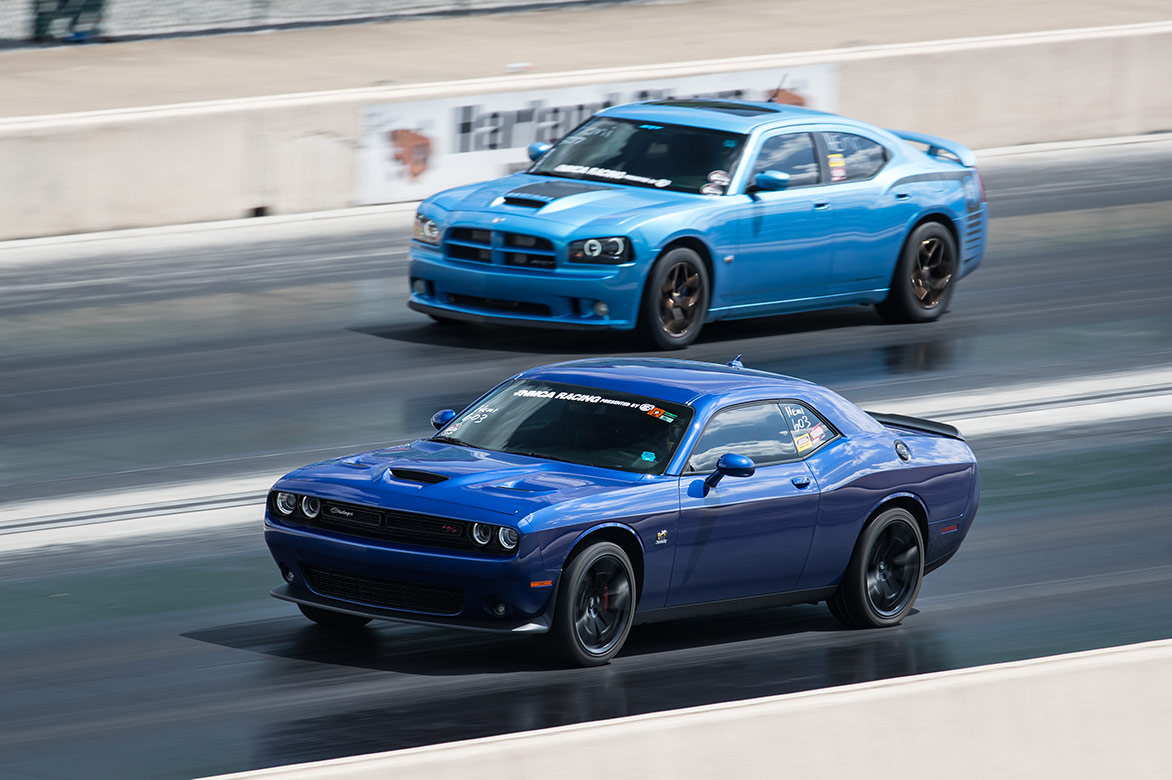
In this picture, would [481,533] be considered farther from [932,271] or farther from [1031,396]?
[932,271]

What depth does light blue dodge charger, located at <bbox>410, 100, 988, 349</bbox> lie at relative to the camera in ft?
49.6

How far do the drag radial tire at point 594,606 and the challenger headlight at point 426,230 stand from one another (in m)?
7.12

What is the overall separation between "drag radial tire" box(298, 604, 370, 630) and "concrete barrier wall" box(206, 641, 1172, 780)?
2.77 metres

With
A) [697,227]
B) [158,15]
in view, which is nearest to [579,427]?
[697,227]

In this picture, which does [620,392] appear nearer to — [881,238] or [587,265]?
[587,265]

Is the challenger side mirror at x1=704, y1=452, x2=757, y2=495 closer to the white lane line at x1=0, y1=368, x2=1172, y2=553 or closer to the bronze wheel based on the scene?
the white lane line at x1=0, y1=368, x2=1172, y2=553

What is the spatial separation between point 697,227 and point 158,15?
1473 cm

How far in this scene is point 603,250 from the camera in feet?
49.2

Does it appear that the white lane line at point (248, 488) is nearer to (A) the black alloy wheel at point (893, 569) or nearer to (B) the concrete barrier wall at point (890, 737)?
(A) the black alloy wheel at point (893, 569)

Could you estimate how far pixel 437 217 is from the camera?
1569cm

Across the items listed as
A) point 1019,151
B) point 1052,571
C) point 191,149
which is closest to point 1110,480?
point 1052,571

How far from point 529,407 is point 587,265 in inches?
219

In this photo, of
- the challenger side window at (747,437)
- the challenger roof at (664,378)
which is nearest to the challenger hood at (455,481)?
the challenger side window at (747,437)

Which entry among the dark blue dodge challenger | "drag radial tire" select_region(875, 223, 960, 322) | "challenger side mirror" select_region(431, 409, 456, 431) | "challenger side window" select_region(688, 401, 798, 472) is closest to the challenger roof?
the dark blue dodge challenger
